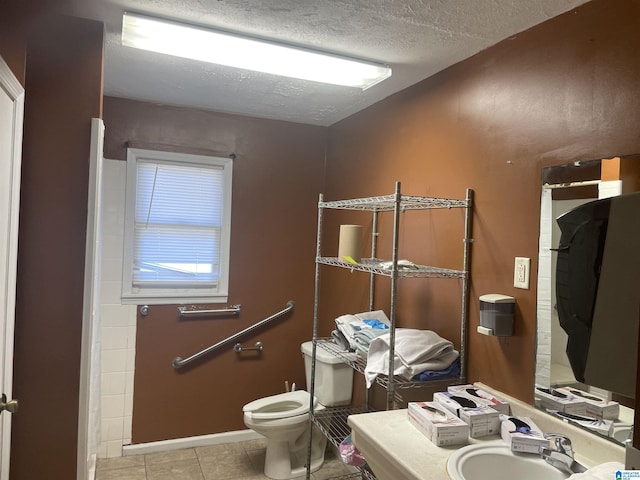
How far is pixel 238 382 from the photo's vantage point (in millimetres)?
3336

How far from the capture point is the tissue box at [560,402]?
60.8 inches

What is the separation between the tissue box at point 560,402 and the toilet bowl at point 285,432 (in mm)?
1504

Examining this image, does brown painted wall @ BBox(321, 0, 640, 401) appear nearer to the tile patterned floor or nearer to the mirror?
the mirror

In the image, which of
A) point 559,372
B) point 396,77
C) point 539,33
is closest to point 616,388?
point 559,372

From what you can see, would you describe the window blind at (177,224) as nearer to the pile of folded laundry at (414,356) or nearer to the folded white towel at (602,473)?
the pile of folded laundry at (414,356)

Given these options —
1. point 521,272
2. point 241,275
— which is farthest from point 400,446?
point 241,275

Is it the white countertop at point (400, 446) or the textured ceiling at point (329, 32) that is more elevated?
the textured ceiling at point (329, 32)

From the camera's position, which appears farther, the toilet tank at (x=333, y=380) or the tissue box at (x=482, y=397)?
the toilet tank at (x=333, y=380)

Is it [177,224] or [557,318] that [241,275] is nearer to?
[177,224]

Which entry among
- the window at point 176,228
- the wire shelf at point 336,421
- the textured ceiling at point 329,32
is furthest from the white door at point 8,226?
the wire shelf at point 336,421

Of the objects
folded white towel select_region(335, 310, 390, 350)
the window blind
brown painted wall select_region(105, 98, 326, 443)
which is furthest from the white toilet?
the window blind

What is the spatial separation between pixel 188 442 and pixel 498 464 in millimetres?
2382

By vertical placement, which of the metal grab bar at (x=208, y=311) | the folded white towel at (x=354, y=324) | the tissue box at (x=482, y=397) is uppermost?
the folded white towel at (x=354, y=324)

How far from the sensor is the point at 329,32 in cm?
193
